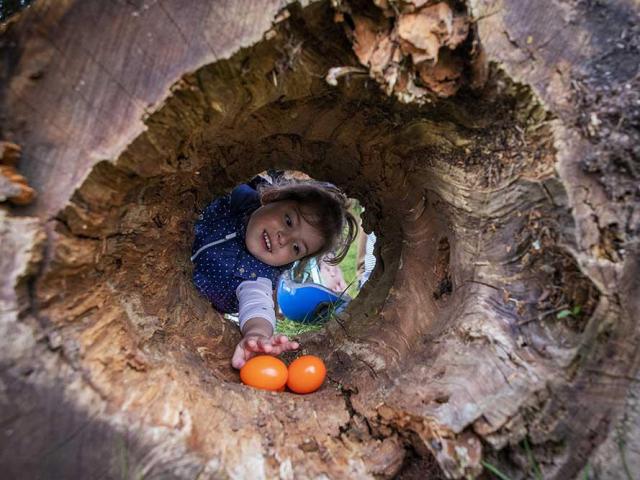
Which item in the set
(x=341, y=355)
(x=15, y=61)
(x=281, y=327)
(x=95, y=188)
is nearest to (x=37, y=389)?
(x=95, y=188)

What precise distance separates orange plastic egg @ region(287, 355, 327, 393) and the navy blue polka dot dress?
1.36 m

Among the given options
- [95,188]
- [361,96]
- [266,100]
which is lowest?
[95,188]

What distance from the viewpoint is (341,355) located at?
6.67ft

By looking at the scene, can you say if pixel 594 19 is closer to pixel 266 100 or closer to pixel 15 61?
pixel 266 100

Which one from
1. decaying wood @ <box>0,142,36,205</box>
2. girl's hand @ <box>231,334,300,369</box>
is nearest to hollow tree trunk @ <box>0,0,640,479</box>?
decaying wood @ <box>0,142,36,205</box>

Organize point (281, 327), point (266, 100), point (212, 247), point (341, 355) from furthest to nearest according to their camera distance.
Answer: point (281, 327) → point (212, 247) → point (341, 355) → point (266, 100)

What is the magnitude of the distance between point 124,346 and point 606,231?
1.17 meters

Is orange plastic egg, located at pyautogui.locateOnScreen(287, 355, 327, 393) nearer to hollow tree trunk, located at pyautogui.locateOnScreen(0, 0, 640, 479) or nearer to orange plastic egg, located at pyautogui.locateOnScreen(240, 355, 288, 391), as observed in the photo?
orange plastic egg, located at pyautogui.locateOnScreen(240, 355, 288, 391)

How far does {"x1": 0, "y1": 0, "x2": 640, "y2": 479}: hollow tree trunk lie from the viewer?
1.03 m

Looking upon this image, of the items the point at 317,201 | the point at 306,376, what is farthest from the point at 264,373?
the point at 317,201

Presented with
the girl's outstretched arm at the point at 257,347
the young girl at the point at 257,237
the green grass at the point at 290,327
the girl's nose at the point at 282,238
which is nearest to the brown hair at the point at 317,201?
the young girl at the point at 257,237

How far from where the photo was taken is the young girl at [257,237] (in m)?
3.14

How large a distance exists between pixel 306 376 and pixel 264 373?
16 cm

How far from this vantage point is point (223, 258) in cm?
313
